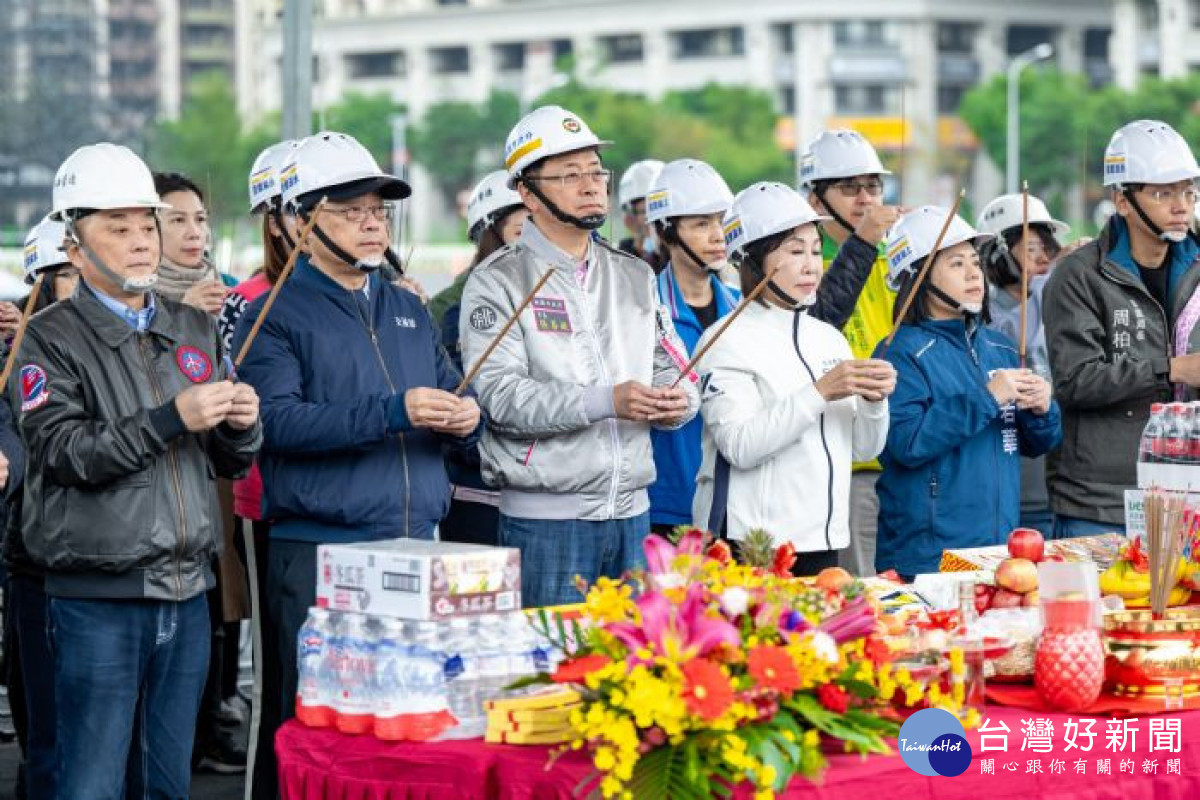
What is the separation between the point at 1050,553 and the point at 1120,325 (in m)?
1.73

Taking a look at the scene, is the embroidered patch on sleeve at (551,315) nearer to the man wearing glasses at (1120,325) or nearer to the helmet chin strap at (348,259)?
the helmet chin strap at (348,259)

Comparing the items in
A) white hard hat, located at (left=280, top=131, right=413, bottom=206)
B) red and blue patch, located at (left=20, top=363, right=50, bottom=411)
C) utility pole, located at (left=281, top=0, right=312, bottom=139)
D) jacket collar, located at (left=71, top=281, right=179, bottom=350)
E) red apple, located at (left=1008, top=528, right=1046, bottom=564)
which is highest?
utility pole, located at (left=281, top=0, right=312, bottom=139)

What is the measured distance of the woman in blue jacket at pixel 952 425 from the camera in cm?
586

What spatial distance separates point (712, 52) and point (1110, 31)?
1707 centimetres

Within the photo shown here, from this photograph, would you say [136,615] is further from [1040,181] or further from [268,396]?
[1040,181]

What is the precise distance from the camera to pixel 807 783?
362 centimetres

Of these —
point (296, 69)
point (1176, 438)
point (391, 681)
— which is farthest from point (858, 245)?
point (391, 681)

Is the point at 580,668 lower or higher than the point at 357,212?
lower

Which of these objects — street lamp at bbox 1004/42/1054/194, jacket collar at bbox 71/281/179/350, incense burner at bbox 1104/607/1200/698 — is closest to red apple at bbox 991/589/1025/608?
incense burner at bbox 1104/607/1200/698

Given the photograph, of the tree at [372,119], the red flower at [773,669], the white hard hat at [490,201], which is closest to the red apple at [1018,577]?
the red flower at [773,669]

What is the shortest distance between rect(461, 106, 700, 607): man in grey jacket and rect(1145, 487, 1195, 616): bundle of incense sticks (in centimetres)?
114

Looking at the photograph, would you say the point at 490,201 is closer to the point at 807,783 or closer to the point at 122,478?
the point at 122,478

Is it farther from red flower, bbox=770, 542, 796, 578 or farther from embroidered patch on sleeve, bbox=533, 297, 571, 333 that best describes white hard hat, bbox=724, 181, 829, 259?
red flower, bbox=770, 542, 796, 578

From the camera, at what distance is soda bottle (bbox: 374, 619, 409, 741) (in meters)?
3.81
